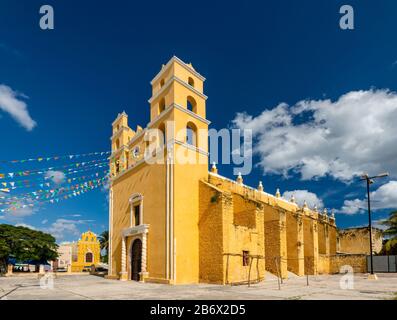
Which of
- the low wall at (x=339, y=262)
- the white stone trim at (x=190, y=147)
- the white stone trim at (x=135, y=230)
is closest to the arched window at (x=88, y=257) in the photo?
the white stone trim at (x=135, y=230)

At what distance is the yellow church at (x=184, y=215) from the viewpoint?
58.1 feet

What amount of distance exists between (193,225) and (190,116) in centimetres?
679

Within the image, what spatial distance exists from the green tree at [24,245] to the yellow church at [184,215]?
18.4 meters

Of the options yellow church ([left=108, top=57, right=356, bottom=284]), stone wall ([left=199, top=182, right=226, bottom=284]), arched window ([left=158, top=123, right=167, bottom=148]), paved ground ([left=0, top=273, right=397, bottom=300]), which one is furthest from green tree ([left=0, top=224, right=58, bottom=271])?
stone wall ([left=199, top=182, right=226, bottom=284])

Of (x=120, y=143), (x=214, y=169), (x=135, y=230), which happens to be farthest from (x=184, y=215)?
(x=120, y=143)

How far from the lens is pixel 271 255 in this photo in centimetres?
2262

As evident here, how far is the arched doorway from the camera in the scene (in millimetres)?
21016

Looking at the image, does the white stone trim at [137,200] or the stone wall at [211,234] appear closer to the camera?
the stone wall at [211,234]

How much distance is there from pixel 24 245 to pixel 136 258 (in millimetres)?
24045

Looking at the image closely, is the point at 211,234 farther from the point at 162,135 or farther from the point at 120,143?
the point at 120,143

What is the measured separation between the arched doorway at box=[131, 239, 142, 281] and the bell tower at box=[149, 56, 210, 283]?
443cm

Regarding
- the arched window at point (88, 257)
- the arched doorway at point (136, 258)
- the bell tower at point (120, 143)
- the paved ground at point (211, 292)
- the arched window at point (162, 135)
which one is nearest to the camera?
the paved ground at point (211, 292)

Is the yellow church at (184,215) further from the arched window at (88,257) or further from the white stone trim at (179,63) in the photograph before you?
the arched window at (88,257)
